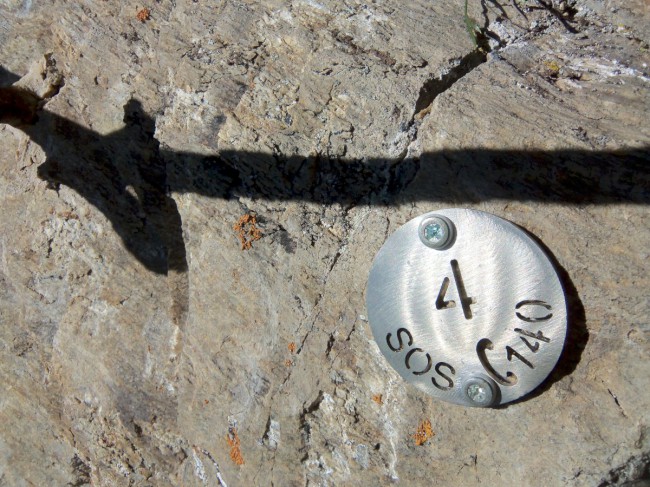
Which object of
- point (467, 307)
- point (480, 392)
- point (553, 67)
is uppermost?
point (553, 67)

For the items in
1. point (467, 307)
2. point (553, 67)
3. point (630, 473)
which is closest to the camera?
point (630, 473)

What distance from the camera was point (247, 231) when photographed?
246 cm

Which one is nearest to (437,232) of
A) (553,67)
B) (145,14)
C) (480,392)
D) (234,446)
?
(480,392)

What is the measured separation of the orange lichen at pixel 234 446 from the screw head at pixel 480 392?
3.18ft

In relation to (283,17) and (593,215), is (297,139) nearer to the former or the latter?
(283,17)

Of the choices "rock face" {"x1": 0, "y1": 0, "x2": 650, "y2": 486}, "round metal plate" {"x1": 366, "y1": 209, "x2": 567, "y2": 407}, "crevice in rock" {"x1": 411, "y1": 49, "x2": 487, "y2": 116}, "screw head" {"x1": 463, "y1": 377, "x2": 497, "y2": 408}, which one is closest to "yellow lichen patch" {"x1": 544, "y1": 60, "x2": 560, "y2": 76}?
"rock face" {"x1": 0, "y1": 0, "x2": 650, "y2": 486}

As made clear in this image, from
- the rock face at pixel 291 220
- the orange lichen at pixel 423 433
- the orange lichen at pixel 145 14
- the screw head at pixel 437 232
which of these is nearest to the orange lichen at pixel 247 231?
the rock face at pixel 291 220

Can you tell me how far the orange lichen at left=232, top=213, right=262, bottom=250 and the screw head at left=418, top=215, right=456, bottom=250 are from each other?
70 centimetres

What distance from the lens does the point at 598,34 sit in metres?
2.31

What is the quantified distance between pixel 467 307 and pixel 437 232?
243 millimetres

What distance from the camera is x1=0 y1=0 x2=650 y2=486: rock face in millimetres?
1931

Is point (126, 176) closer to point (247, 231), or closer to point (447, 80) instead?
point (247, 231)

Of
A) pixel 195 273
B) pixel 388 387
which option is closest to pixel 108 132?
pixel 195 273

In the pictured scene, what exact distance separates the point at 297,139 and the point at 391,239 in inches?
22.8
